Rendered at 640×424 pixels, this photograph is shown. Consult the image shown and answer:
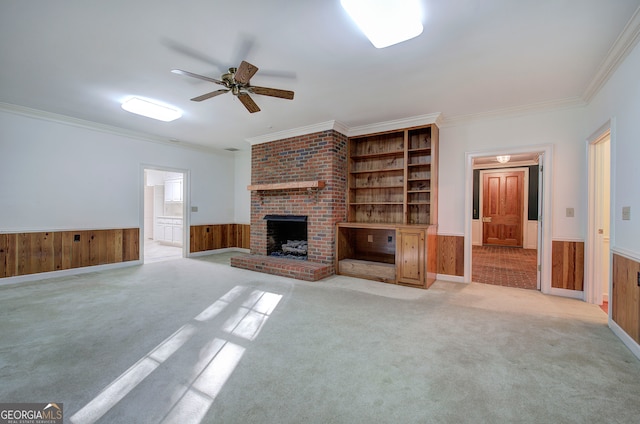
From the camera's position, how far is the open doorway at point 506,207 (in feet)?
24.2

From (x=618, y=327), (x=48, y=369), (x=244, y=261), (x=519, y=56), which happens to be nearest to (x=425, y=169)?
(x=519, y=56)

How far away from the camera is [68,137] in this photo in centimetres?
451

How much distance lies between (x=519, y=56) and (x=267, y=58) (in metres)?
2.36

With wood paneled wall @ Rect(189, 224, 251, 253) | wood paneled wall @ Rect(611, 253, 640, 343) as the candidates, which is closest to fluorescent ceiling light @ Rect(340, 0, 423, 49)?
wood paneled wall @ Rect(611, 253, 640, 343)

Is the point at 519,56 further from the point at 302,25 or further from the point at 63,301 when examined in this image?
the point at 63,301

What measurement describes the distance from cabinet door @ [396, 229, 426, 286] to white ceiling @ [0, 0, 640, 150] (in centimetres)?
180

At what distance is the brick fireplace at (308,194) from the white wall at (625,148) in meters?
3.28

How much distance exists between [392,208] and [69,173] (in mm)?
5380

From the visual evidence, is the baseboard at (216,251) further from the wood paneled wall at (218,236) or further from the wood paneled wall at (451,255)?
the wood paneled wall at (451,255)

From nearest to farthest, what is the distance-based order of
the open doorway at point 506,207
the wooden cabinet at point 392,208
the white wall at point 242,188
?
the wooden cabinet at point 392,208, the white wall at point 242,188, the open doorway at point 506,207

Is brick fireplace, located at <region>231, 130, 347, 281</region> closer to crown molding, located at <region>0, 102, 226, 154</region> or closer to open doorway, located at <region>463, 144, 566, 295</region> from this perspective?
crown molding, located at <region>0, 102, 226, 154</region>

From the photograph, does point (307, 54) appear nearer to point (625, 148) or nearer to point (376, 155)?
point (376, 155)

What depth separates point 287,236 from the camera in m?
5.89

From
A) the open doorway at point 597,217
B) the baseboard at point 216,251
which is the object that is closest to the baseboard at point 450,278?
the open doorway at point 597,217
